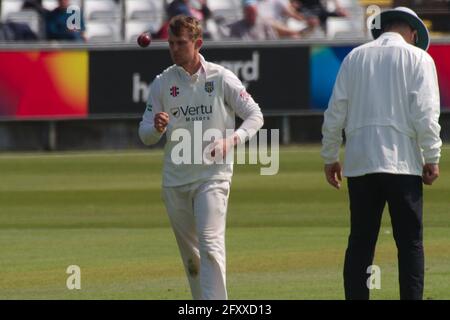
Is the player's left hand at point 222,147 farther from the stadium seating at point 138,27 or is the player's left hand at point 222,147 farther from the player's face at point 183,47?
the stadium seating at point 138,27

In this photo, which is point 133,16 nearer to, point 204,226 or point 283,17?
point 283,17

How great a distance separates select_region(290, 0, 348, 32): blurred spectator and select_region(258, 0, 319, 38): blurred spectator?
8.9 inches

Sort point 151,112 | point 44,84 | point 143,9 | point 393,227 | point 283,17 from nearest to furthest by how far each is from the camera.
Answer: point 393,227 < point 151,112 < point 44,84 < point 283,17 < point 143,9

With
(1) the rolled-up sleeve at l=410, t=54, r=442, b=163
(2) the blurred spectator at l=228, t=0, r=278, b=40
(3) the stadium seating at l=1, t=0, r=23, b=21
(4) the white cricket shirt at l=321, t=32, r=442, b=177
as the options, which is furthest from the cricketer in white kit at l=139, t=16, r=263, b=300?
(3) the stadium seating at l=1, t=0, r=23, b=21

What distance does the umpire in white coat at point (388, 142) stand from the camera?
26.4 ft

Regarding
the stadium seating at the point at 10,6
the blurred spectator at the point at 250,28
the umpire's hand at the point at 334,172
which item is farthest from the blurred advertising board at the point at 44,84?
the umpire's hand at the point at 334,172

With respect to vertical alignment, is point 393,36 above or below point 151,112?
above

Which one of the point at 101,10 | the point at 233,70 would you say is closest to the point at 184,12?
the point at 233,70

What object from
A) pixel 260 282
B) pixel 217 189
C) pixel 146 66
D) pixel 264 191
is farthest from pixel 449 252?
pixel 146 66

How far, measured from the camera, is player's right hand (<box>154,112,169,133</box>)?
838cm

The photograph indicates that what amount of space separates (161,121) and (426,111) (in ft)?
5.23

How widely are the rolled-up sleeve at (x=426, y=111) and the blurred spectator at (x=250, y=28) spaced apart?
16469 mm

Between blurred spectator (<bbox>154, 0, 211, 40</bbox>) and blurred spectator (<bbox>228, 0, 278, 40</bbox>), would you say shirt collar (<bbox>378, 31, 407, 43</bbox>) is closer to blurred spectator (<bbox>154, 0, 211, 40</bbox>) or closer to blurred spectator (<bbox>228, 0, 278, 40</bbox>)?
blurred spectator (<bbox>228, 0, 278, 40</bbox>)

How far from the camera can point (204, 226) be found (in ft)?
27.6
